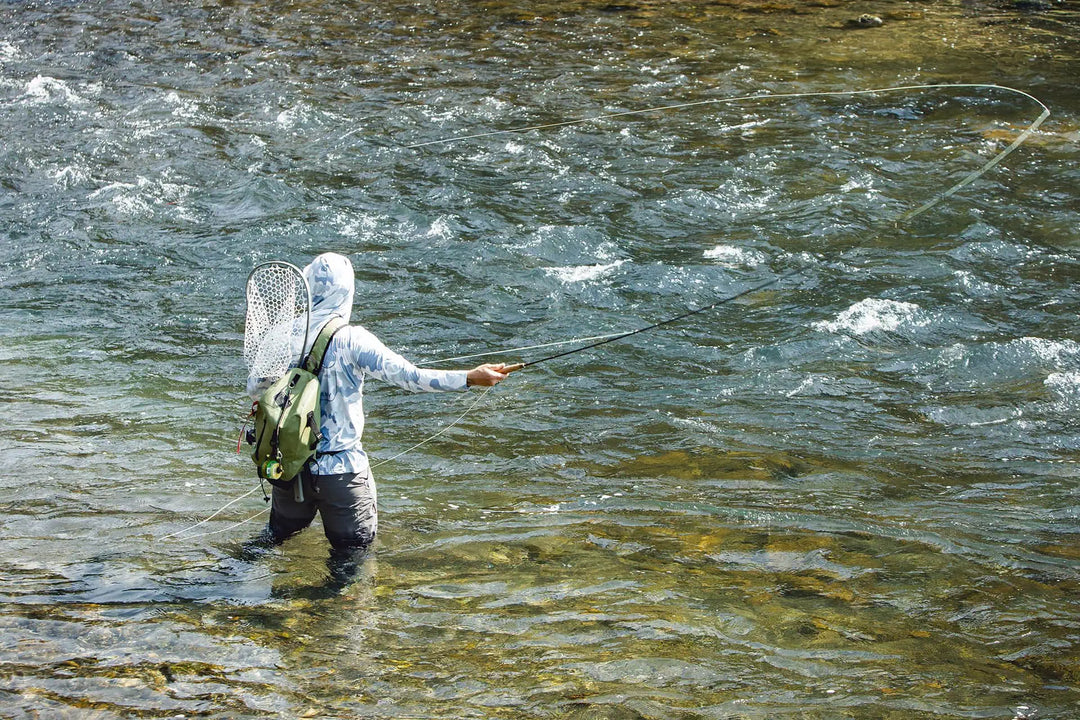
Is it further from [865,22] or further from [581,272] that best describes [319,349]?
[865,22]

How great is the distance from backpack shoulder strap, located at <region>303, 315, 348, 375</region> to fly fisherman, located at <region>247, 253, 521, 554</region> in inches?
0.9

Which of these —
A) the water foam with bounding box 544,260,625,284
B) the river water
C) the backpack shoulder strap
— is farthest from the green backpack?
the water foam with bounding box 544,260,625,284

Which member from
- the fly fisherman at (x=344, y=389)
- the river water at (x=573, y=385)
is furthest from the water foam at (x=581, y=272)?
the fly fisherman at (x=344, y=389)

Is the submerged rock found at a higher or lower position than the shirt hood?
higher

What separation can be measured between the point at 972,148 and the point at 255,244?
8253 millimetres

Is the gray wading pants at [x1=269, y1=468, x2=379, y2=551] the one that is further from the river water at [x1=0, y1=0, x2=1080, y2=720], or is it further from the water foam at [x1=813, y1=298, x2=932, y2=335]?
the water foam at [x1=813, y1=298, x2=932, y2=335]

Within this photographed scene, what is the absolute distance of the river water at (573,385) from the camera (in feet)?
14.6

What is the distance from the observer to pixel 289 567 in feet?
17.5

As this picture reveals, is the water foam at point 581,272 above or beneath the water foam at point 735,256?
beneath

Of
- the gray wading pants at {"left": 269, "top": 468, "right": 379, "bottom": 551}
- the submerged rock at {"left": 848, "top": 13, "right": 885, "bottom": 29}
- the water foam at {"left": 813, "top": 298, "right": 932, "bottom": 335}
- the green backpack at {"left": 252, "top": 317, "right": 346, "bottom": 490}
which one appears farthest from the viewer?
the submerged rock at {"left": 848, "top": 13, "right": 885, "bottom": 29}

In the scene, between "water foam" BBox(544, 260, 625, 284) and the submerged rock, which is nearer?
"water foam" BBox(544, 260, 625, 284)

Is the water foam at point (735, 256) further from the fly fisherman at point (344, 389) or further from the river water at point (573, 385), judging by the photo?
the fly fisherman at point (344, 389)

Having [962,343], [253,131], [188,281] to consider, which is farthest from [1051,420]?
[253,131]

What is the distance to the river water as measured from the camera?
4.46 m
